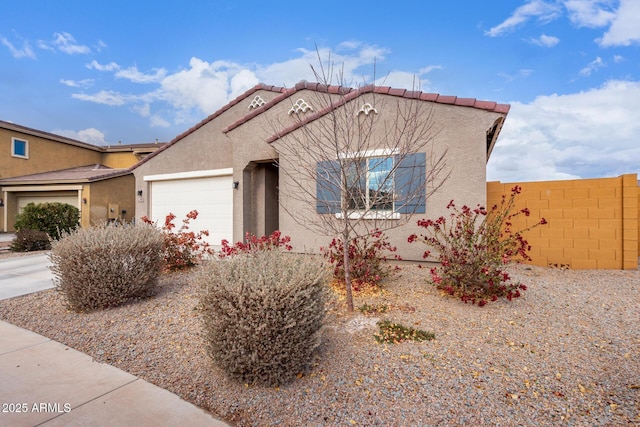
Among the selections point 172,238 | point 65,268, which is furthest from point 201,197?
point 65,268

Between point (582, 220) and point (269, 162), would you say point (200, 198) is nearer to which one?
point (269, 162)

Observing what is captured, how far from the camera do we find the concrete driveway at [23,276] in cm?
619

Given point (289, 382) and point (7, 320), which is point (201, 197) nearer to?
point (7, 320)

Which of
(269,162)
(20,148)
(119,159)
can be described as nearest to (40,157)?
(20,148)

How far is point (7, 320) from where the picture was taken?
4742 millimetres

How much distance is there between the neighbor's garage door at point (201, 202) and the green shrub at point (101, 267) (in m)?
5.75

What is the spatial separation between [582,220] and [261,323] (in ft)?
27.8

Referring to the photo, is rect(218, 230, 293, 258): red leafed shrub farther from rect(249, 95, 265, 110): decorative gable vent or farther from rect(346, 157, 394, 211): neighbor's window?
rect(249, 95, 265, 110): decorative gable vent

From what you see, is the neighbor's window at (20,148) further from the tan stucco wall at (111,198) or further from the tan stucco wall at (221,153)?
the tan stucco wall at (221,153)

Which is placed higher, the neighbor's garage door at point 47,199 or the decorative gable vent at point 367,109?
the decorative gable vent at point 367,109

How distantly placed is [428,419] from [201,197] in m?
11.0

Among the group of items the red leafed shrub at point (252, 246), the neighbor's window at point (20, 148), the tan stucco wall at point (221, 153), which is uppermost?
the neighbor's window at point (20, 148)

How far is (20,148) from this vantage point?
19078 mm

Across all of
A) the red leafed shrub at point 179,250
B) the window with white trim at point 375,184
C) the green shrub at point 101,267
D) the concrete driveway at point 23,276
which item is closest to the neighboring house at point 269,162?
the window with white trim at point 375,184
